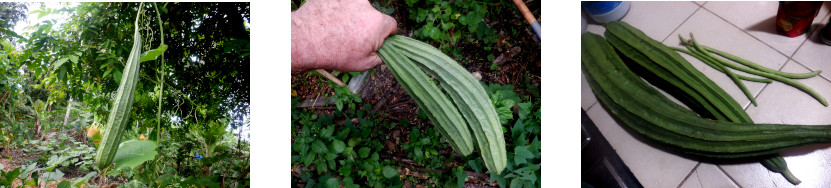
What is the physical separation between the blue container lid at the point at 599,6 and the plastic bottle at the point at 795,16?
40 cm

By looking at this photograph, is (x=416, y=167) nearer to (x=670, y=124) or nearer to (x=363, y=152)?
(x=363, y=152)

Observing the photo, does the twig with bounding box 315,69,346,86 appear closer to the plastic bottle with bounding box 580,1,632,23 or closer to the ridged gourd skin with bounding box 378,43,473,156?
the ridged gourd skin with bounding box 378,43,473,156

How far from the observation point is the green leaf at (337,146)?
0.81 metres

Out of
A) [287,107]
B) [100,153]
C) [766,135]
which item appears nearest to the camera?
[100,153]

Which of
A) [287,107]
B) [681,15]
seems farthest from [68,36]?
[681,15]

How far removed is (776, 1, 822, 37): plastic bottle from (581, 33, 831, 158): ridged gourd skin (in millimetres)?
244

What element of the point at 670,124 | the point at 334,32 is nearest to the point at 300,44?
the point at 334,32

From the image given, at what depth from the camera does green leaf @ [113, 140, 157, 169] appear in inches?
27.4

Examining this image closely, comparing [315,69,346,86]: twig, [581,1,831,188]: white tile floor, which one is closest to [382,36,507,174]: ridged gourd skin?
[315,69,346,86]: twig

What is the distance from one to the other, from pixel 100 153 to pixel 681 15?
1329mm

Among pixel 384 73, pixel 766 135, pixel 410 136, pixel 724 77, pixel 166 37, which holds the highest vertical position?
pixel 166 37

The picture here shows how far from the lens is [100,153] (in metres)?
0.65

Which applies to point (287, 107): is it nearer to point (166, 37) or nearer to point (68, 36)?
point (166, 37)

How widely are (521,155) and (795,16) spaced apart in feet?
2.56
